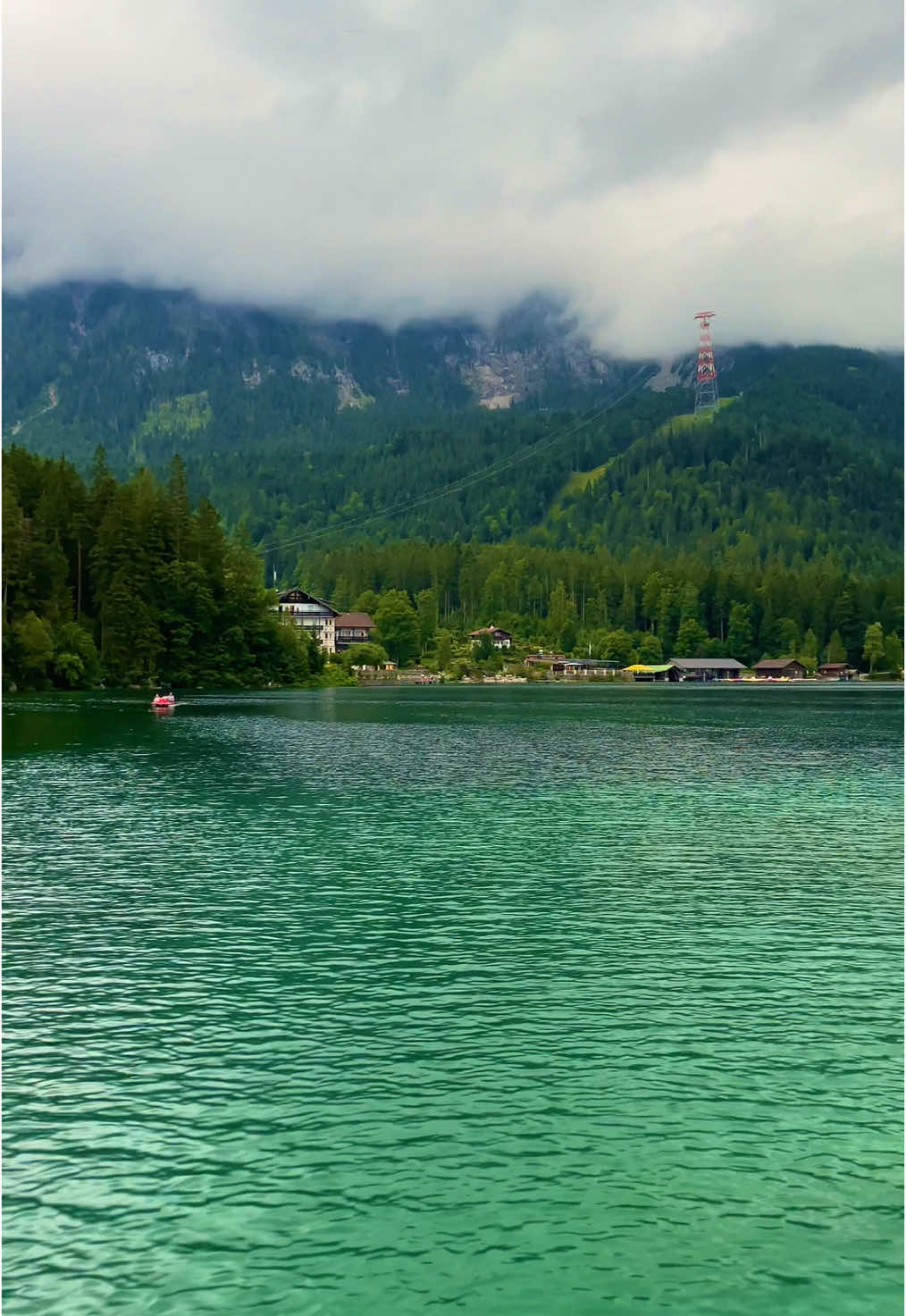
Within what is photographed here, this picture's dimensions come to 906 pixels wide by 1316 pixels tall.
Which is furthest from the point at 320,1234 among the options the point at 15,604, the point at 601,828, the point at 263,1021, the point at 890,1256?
the point at 15,604

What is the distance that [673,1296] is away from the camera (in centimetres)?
1591

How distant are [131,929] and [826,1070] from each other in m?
19.8

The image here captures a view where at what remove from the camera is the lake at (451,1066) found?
1664 cm

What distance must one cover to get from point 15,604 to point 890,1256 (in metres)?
180

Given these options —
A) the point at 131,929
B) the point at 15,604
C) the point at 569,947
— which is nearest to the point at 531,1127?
the point at 569,947

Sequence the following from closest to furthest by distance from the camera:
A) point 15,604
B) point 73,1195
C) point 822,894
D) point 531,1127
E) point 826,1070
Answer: point 73,1195, point 531,1127, point 826,1070, point 822,894, point 15,604

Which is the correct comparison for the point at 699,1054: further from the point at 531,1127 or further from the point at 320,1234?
the point at 320,1234

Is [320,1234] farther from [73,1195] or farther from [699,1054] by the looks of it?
[699,1054]

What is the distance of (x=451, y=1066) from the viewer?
24016mm

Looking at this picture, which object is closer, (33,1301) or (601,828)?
(33,1301)

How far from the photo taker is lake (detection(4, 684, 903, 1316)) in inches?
655

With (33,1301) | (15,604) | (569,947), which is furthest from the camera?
(15,604)

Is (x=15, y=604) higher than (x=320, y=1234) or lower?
higher

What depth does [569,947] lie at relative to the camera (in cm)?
3369
